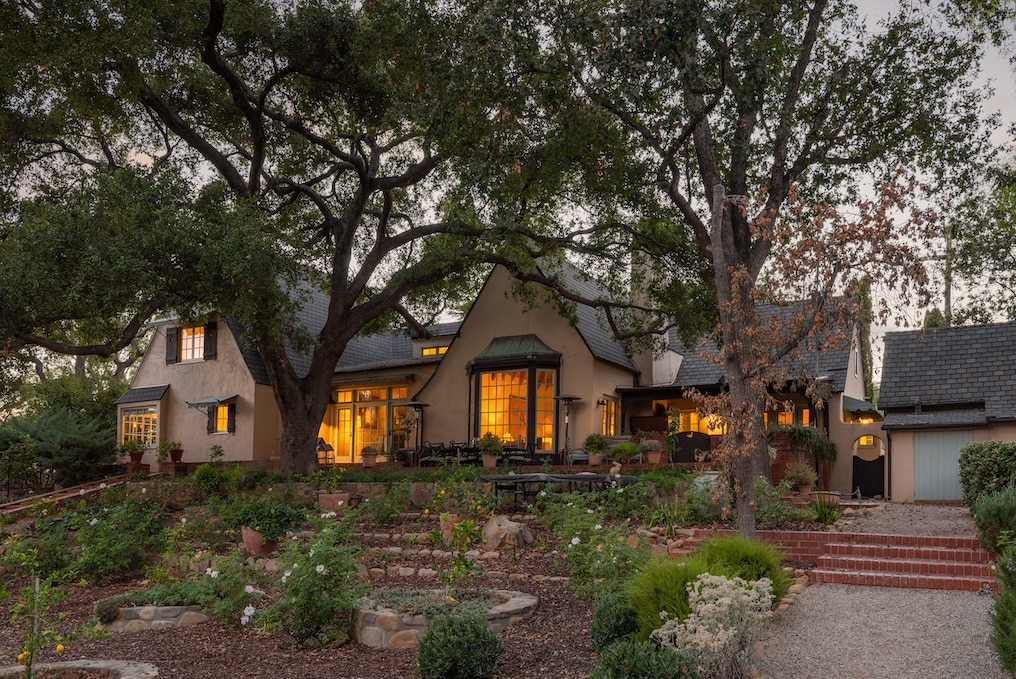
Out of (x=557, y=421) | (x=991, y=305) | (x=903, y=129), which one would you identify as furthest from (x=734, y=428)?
(x=991, y=305)

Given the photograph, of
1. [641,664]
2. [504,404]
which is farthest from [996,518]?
[504,404]

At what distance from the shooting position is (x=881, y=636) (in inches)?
300

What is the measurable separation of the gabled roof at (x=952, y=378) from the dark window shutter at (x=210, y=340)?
→ 1872 centimetres

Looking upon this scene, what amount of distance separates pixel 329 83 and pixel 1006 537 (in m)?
15.0

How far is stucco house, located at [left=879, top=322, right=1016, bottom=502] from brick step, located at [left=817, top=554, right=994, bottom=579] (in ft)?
29.3

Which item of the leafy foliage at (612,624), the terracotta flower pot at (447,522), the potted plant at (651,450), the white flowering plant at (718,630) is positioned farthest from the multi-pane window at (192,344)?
the white flowering plant at (718,630)

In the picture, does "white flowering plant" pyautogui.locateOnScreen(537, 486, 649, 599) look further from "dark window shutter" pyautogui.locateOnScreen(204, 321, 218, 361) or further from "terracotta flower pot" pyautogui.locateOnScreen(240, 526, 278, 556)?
"dark window shutter" pyautogui.locateOnScreen(204, 321, 218, 361)

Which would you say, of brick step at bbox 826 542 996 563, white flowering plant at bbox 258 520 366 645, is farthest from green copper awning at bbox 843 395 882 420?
white flowering plant at bbox 258 520 366 645

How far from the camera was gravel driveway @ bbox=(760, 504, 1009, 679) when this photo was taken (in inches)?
262

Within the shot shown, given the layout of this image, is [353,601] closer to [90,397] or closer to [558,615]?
[558,615]

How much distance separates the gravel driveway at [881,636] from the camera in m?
6.65

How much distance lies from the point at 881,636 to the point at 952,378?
13511 mm

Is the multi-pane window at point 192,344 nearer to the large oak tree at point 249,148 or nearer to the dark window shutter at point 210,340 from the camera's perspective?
the dark window shutter at point 210,340

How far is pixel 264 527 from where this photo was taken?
1222 cm
